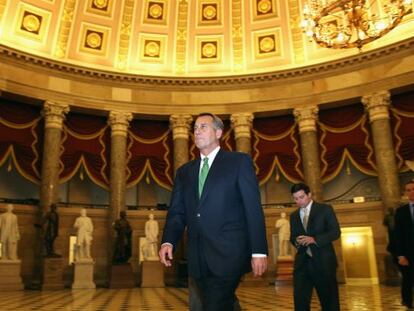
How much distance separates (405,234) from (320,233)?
2199mm

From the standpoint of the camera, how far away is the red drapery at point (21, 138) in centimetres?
1770

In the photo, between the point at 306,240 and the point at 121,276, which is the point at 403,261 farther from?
the point at 121,276

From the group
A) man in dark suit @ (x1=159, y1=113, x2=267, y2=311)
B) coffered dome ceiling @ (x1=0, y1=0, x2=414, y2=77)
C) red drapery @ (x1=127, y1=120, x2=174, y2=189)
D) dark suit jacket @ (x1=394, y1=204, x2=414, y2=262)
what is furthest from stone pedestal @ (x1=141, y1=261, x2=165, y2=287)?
man in dark suit @ (x1=159, y1=113, x2=267, y2=311)

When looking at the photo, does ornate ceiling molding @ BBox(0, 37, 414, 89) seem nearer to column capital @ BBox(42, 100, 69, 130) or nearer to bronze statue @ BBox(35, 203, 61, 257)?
column capital @ BBox(42, 100, 69, 130)

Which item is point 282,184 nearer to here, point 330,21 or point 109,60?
point 330,21

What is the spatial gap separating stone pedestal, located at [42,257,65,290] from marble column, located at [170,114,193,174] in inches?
261

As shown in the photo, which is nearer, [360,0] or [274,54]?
[360,0]

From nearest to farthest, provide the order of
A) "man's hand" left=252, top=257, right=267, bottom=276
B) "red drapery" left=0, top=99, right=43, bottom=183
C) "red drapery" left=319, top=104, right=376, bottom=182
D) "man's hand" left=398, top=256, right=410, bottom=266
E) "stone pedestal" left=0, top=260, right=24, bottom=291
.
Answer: "man's hand" left=252, top=257, right=267, bottom=276 → "man's hand" left=398, top=256, right=410, bottom=266 → "stone pedestal" left=0, top=260, right=24, bottom=291 → "red drapery" left=0, top=99, right=43, bottom=183 → "red drapery" left=319, top=104, right=376, bottom=182

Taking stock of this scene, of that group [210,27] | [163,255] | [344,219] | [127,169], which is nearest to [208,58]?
[210,27]

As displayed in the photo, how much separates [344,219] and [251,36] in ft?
31.6

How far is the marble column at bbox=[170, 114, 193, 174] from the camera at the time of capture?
65.1ft

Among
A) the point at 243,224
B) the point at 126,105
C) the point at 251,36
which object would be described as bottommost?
the point at 243,224

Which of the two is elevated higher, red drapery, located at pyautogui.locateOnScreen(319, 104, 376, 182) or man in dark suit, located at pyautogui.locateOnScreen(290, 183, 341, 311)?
red drapery, located at pyautogui.locateOnScreen(319, 104, 376, 182)

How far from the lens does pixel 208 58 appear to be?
21.6 metres
